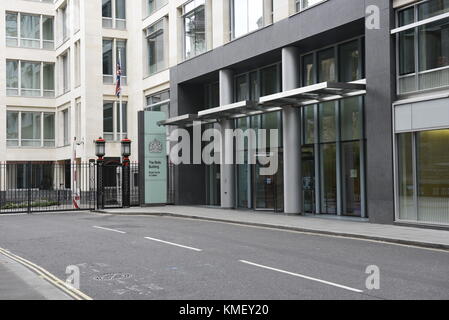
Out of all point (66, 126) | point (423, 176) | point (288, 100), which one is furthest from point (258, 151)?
point (66, 126)

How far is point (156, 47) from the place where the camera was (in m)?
35.4

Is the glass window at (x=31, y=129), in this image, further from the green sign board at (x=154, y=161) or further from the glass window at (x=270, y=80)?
the glass window at (x=270, y=80)

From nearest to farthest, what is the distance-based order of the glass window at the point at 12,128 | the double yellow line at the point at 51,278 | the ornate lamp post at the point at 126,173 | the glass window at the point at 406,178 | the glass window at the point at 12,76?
1. the double yellow line at the point at 51,278
2. the glass window at the point at 406,178
3. the ornate lamp post at the point at 126,173
4. the glass window at the point at 12,128
5. the glass window at the point at 12,76

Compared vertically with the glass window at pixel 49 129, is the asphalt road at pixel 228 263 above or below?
below

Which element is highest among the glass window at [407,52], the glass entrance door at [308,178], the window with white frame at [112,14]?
the window with white frame at [112,14]

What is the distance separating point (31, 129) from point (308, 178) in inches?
1294

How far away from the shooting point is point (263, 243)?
1412 cm

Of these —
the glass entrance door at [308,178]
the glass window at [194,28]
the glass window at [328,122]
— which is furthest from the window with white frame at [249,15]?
the glass entrance door at [308,178]

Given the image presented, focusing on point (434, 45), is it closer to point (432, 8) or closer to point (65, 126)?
point (432, 8)

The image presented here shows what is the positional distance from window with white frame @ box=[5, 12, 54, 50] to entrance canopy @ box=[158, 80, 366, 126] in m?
26.8

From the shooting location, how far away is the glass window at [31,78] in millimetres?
48844

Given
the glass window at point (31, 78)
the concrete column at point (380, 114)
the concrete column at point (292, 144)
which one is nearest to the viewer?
the concrete column at point (380, 114)

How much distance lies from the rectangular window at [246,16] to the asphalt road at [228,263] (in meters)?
11.1
